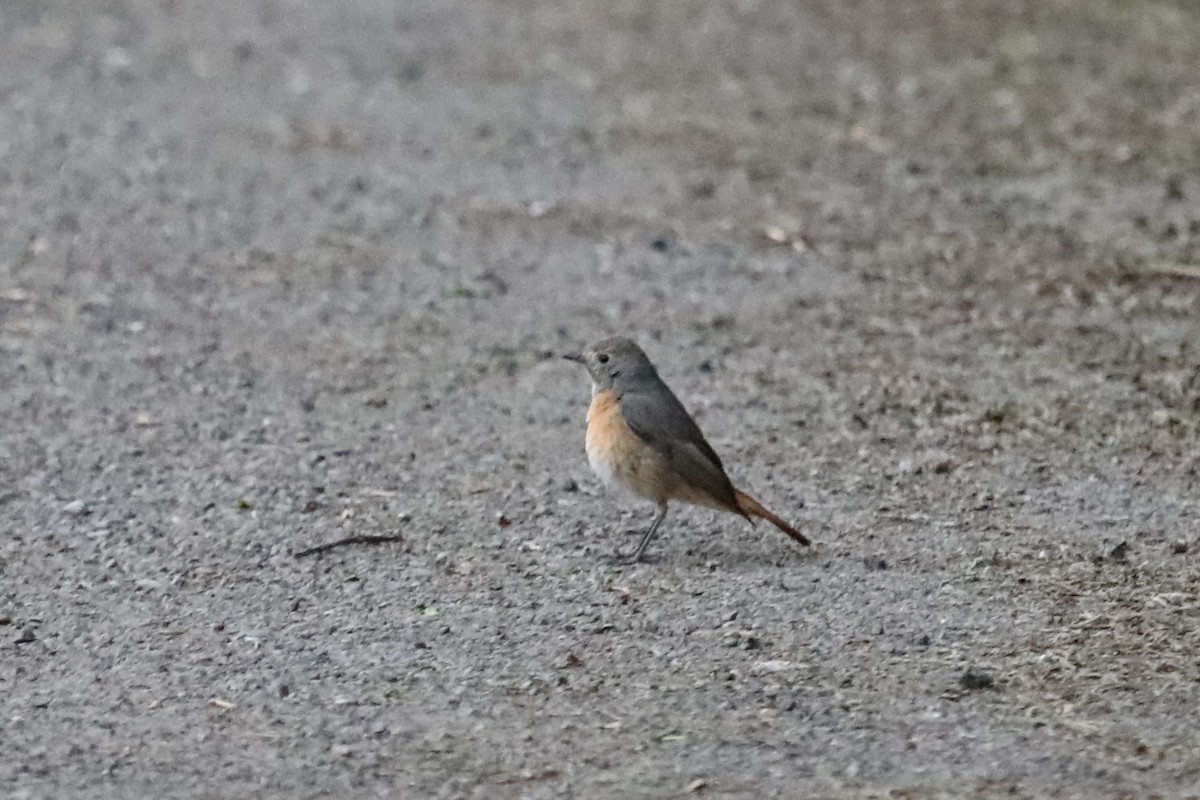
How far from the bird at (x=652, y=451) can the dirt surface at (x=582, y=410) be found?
0.63 ft

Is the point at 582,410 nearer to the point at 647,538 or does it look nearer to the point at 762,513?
the point at 647,538

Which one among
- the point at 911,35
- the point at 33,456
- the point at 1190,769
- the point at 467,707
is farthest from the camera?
the point at 911,35

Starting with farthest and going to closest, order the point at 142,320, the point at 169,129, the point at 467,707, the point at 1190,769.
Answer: the point at 169,129, the point at 142,320, the point at 467,707, the point at 1190,769

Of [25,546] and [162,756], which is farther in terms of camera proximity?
[25,546]

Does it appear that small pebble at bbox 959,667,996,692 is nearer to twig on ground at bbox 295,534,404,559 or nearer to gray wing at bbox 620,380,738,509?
gray wing at bbox 620,380,738,509

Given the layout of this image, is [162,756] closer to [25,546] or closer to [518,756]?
[518,756]

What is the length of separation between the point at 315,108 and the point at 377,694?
8038mm

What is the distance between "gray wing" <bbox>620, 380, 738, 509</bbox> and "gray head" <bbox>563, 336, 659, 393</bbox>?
6 cm

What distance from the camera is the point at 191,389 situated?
7.66 m

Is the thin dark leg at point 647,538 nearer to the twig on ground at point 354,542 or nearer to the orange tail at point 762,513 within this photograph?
the orange tail at point 762,513

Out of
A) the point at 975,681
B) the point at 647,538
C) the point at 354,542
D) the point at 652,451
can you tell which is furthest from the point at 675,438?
the point at 975,681

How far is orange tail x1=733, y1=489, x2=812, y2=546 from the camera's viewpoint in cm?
595

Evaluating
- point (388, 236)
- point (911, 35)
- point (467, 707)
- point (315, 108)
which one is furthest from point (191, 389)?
point (911, 35)

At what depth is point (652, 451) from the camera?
5965mm
